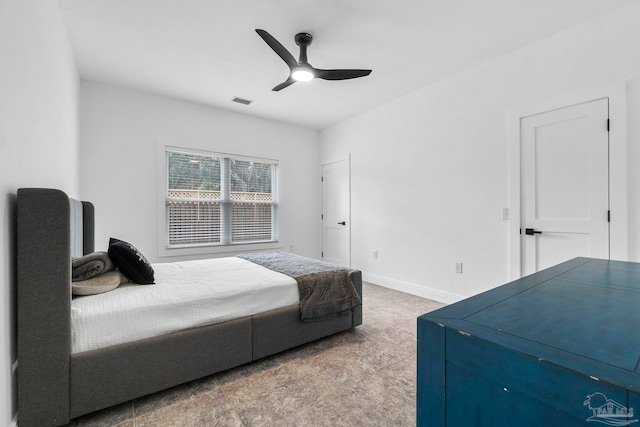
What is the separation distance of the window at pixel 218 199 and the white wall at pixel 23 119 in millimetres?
1814

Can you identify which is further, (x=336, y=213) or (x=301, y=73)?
(x=336, y=213)

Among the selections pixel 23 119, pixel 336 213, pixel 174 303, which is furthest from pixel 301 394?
pixel 336 213

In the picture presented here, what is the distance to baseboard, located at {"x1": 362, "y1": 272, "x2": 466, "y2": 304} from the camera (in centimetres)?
351

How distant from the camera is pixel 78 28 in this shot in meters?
2.57

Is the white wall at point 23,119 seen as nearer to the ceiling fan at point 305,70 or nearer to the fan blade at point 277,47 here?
the fan blade at point 277,47

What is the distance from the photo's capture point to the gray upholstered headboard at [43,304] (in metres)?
1.40

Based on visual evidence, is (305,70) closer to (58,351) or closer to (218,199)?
(58,351)

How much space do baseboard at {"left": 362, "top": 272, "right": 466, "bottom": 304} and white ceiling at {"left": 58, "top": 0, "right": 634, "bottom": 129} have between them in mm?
2664

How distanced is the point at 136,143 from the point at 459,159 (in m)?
4.20

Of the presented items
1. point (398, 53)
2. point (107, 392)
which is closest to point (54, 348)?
point (107, 392)

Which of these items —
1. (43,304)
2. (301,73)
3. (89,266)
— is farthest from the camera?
(301,73)

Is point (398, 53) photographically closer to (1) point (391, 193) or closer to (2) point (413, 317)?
(1) point (391, 193)

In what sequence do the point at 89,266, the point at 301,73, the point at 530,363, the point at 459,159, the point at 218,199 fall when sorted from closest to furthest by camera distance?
1. the point at 530,363
2. the point at 89,266
3. the point at 301,73
4. the point at 459,159
5. the point at 218,199

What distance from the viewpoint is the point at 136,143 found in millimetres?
3893
